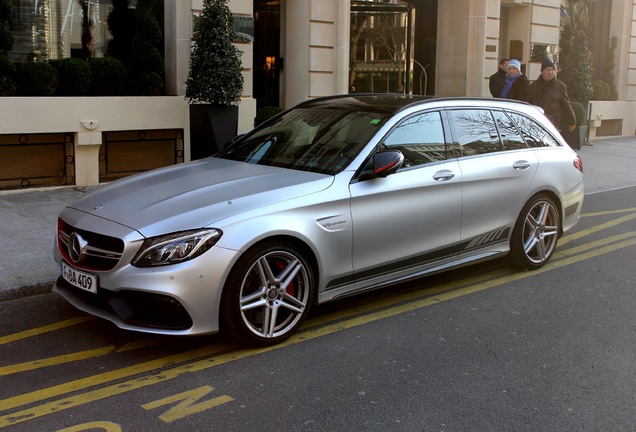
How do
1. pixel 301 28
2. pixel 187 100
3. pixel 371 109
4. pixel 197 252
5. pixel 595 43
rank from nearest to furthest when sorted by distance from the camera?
pixel 197 252 < pixel 371 109 < pixel 187 100 < pixel 301 28 < pixel 595 43

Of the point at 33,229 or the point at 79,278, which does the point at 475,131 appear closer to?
the point at 79,278

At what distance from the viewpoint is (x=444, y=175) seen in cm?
615

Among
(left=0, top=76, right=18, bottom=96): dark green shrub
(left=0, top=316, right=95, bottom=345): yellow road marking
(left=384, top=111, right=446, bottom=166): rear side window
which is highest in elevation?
(left=0, top=76, right=18, bottom=96): dark green shrub

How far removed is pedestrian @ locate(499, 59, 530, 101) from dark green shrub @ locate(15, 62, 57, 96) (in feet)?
24.2

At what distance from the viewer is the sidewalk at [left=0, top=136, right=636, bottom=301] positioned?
636 cm

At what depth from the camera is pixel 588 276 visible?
717 cm

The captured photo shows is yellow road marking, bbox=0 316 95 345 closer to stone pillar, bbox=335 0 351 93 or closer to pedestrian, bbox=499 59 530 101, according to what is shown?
pedestrian, bbox=499 59 530 101

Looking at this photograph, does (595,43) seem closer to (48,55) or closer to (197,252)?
(48,55)

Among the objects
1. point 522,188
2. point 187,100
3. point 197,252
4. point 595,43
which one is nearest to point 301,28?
point 187,100

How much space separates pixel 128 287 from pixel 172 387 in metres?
0.68

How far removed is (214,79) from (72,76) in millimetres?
2013

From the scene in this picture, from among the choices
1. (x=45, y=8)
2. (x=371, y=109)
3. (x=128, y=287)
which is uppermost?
(x=45, y=8)

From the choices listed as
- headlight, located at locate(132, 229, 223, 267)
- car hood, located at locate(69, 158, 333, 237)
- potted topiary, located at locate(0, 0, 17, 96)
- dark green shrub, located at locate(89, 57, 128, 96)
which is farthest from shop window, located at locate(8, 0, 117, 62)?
headlight, located at locate(132, 229, 223, 267)

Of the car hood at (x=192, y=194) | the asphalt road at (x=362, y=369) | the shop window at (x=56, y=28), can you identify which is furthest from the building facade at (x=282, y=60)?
the car hood at (x=192, y=194)
